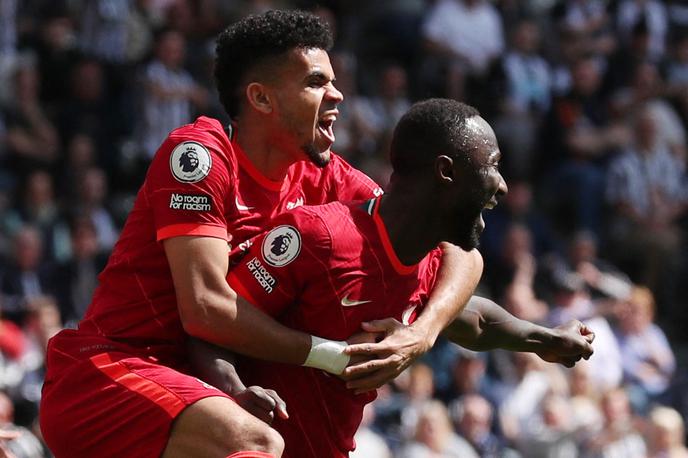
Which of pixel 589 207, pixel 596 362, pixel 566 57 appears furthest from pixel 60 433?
pixel 566 57

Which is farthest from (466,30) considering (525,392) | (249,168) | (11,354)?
(249,168)

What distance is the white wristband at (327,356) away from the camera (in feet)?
16.7

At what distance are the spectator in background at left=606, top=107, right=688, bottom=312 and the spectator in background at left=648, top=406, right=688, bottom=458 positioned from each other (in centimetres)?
329

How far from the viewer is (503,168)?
15.0 m

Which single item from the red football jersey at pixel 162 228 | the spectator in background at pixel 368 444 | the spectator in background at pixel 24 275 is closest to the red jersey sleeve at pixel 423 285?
the red football jersey at pixel 162 228

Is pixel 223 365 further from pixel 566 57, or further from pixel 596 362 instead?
pixel 566 57

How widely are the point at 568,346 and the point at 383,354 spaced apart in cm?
101

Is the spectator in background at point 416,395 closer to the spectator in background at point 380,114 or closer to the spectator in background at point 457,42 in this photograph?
the spectator in background at point 380,114

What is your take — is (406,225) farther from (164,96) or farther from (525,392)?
(164,96)

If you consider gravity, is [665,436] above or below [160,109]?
below

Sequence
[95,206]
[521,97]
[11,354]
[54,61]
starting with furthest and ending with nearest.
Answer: [521,97] < [54,61] < [95,206] < [11,354]

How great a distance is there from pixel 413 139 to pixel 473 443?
6742mm

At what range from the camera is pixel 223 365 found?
5012mm

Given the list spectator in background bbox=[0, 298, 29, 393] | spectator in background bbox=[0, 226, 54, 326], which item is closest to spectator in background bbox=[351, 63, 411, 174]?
spectator in background bbox=[0, 226, 54, 326]
